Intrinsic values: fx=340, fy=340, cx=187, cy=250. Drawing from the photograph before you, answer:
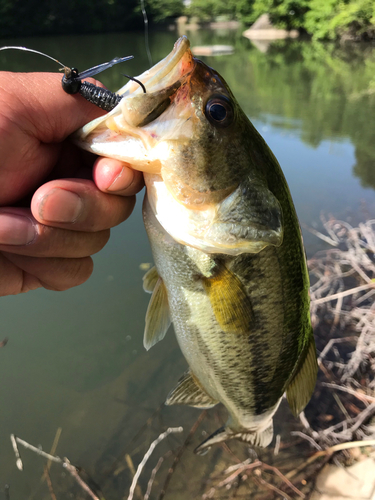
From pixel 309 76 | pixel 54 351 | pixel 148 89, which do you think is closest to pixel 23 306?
pixel 54 351

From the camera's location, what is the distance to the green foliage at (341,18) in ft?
93.1

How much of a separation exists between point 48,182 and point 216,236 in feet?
2.24

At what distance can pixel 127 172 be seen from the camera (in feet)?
4.27

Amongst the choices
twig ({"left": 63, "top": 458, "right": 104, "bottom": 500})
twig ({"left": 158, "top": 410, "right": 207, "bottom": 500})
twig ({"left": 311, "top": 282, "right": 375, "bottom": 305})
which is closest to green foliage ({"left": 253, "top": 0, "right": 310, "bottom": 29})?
twig ({"left": 311, "top": 282, "right": 375, "bottom": 305})

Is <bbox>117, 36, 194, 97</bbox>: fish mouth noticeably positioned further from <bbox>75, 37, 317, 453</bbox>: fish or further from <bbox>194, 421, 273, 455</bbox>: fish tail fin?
<bbox>194, 421, 273, 455</bbox>: fish tail fin

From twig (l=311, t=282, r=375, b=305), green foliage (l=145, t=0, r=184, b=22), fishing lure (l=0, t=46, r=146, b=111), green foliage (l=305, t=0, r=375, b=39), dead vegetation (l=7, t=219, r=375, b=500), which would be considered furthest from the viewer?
→ green foliage (l=145, t=0, r=184, b=22)

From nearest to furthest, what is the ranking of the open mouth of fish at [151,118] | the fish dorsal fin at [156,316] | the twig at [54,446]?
1. the open mouth of fish at [151,118]
2. the fish dorsal fin at [156,316]
3. the twig at [54,446]

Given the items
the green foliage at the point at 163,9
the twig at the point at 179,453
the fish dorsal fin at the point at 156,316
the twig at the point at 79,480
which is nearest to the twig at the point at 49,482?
the twig at the point at 79,480

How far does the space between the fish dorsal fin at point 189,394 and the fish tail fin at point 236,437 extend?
0.68ft

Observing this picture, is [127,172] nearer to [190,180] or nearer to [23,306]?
[190,180]

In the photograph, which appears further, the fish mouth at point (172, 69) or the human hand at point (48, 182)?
the human hand at point (48, 182)

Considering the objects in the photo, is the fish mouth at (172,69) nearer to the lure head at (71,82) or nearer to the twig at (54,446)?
the lure head at (71,82)

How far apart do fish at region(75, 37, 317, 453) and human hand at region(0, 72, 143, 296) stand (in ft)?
0.44

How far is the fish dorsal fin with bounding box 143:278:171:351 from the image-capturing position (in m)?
1.58
